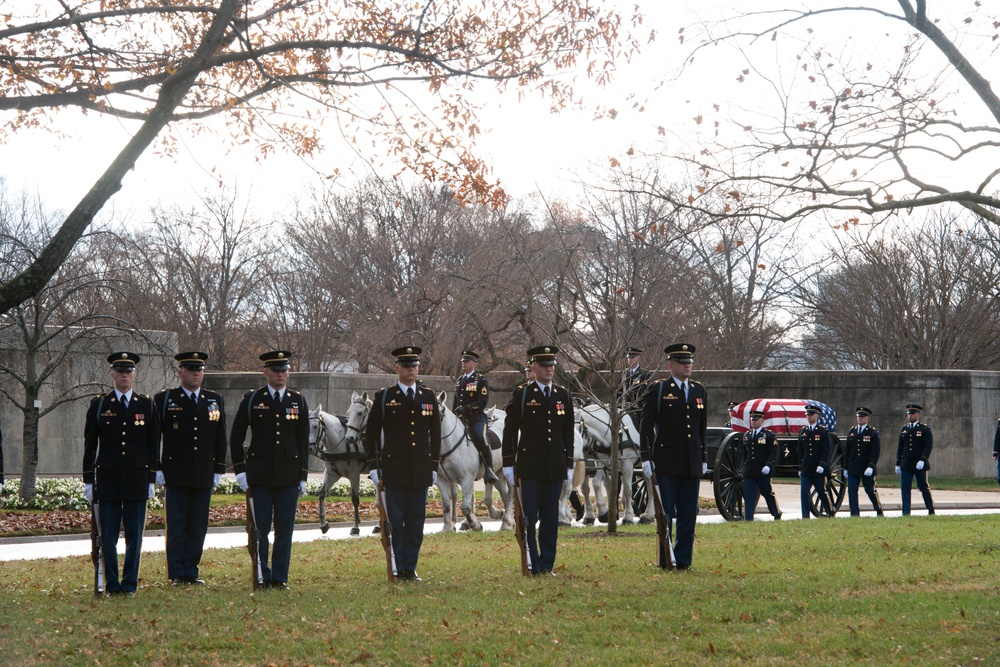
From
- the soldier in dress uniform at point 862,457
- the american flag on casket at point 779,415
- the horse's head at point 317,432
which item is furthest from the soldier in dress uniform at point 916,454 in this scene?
the horse's head at point 317,432

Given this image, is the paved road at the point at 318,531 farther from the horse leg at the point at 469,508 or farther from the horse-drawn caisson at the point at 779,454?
the horse leg at the point at 469,508

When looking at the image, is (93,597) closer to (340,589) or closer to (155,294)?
(340,589)

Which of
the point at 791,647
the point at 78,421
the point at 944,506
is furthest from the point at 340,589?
the point at 78,421

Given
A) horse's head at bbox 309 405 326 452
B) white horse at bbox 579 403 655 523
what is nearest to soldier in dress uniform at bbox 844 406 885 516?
white horse at bbox 579 403 655 523

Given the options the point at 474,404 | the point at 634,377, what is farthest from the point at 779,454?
the point at 474,404

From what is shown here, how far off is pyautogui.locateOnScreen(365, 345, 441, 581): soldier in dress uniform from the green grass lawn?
444 mm

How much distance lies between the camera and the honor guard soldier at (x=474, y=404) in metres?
17.0

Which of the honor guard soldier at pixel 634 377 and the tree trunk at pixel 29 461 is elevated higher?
the honor guard soldier at pixel 634 377

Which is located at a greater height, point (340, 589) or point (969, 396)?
point (969, 396)

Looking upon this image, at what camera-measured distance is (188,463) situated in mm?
11188

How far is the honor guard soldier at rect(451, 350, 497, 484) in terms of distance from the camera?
17031 mm

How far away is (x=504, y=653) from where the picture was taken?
25.0 ft

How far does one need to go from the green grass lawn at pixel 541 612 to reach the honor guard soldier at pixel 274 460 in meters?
0.43

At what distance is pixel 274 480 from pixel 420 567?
2.11 metres
